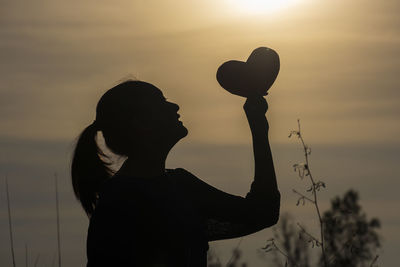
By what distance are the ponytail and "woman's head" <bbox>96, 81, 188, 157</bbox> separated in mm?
81

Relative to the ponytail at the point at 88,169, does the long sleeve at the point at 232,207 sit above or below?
below

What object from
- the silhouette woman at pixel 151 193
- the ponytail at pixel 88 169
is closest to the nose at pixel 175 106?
the silhouette woman at pixel 151 193

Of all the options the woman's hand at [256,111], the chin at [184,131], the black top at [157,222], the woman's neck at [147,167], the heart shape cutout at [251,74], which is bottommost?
the black top at [157,222]

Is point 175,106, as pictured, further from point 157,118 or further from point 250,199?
point 250,199

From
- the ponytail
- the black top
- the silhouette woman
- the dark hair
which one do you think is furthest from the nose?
the ponytail

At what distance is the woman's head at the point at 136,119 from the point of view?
10414 mm

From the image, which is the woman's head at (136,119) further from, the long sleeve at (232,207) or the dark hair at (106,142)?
the long sleeve at (232,207)

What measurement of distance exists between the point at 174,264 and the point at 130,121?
85 cm

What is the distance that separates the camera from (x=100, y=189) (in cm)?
1042

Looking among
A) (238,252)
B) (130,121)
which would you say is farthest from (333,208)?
(130,121)

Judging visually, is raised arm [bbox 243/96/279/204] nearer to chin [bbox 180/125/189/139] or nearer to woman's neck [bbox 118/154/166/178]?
chin [bbox 180/125/189/139]

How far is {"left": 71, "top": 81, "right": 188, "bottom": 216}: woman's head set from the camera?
10461mm

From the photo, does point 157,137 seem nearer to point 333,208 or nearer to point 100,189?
point 100,189

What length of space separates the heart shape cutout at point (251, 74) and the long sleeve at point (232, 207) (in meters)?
0.52
